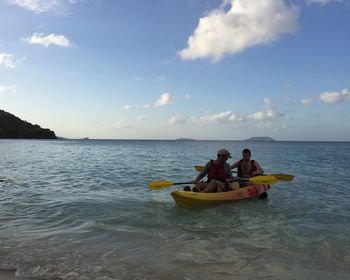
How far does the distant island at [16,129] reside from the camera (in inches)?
5635

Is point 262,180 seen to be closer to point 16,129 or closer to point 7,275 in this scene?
point 7,275

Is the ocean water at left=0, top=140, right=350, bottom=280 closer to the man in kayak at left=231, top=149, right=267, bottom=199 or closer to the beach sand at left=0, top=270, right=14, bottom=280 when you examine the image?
the beach sand at left=0, top=270, right=14, bottom=280

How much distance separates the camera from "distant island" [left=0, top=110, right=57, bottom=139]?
14314 centimetres

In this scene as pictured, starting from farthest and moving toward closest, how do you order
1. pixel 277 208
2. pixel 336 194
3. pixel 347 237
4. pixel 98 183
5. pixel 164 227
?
1. pixel 98 183
2. pixel 336 194
3. pixel 277 208
4. pixel 164 227
5. pixel 347 237

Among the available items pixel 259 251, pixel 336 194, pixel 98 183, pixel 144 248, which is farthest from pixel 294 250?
pixel 98 183

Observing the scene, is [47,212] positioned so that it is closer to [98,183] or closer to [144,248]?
[144,248]

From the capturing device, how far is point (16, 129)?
146 m

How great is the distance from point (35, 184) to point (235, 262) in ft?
41.3

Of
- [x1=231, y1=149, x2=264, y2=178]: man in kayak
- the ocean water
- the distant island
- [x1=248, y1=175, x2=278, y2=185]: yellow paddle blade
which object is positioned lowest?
the ocean water

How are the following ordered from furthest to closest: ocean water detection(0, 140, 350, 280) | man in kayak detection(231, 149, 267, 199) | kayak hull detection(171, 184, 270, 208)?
1. man in kayak detection(231, 149, 267, 199)
2. kayak hull detection(171, 184, 270, 208)
3. ocean water detection(0, 140, 350, 280)

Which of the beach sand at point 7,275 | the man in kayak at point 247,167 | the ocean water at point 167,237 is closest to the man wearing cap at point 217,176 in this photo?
the ocean water at point 167,237

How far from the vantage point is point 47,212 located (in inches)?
418

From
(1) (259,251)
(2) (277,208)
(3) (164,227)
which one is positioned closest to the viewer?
(1) (259,251)

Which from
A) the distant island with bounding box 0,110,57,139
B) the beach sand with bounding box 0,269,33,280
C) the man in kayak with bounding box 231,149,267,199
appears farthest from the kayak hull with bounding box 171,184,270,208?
the distant island with bounding box 0,110,57,139
